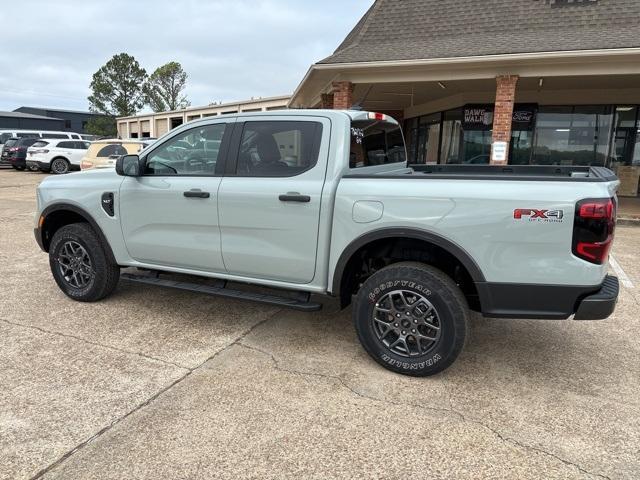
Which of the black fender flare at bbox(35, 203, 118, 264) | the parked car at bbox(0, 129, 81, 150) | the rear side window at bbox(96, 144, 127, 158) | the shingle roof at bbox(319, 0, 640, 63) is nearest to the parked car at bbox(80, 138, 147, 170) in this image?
the rear side window at bbox(96, 144, 127, 158)

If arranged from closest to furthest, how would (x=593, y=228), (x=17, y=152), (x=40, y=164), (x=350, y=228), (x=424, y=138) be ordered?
(x=593, y=228) → (x=350, y=228) → (x=424, y=138) → (x=40, y=164) → (x=17, y=152)

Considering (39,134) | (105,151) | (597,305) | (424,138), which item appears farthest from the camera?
(39,134)

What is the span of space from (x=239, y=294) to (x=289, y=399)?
111 cm

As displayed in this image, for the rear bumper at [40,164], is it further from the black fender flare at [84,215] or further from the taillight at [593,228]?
the taillight at [593,228]

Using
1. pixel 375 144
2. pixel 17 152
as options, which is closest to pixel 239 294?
pixel 375 144

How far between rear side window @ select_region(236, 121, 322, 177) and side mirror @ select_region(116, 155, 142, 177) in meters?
0.93

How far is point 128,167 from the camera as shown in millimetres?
4062

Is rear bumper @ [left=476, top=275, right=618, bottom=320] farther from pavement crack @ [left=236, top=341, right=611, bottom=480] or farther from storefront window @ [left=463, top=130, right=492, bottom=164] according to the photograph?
storefront window @ [left=463, top=130, right=492, bottom=164]

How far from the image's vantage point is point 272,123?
3.81m

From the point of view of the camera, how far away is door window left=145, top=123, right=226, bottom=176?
3.96m

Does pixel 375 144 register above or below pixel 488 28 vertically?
below

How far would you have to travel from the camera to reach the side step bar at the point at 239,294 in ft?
11.8

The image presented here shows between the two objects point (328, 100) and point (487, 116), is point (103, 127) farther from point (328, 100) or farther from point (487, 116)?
point (487, 116)

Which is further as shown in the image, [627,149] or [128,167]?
[627,149]
